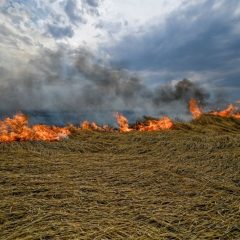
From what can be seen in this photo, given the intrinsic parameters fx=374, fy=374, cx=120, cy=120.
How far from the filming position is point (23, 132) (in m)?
10.2

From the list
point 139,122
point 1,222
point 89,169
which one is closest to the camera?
point 1,222

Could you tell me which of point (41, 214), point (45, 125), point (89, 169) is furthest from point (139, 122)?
point (41, 214)

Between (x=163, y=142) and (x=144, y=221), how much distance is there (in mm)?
5793

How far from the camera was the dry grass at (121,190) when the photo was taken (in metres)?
4.39

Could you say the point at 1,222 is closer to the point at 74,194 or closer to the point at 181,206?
the point at 74,194

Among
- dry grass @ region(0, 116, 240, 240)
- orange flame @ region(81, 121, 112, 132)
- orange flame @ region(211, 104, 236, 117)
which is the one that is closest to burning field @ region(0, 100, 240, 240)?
dry grass @ region(0, 116, 240, 240)

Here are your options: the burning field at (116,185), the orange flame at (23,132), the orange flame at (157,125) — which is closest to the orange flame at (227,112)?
the orange flame at (157,125)

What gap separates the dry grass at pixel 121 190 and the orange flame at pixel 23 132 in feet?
1.62

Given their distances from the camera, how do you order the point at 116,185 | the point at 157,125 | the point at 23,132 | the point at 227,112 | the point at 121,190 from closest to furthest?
the point at 121,190
the point at 116,185
the point at 23,132
the point at 157,125
the point at 227,112

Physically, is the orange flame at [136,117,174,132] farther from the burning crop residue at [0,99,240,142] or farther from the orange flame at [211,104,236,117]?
the orange flame at [211,104,236,117]

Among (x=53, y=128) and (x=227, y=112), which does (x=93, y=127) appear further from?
(x=227, y=112)

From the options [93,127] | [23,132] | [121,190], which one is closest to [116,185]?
[121,190]

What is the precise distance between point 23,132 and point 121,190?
16.9ft

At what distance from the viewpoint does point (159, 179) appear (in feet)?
21.8
